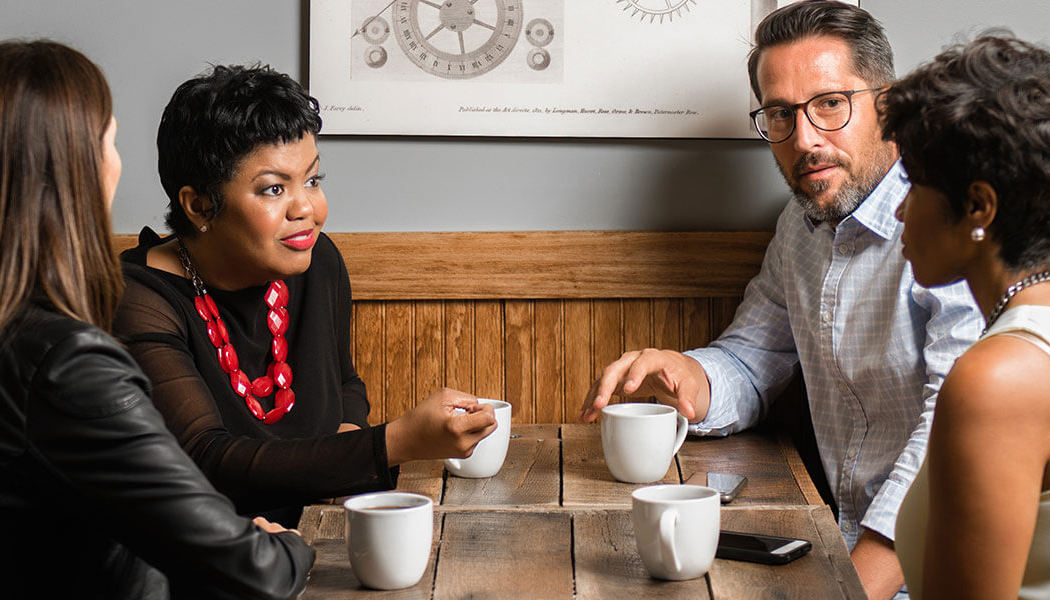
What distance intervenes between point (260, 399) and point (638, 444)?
2.01 ft

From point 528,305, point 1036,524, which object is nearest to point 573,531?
point 1036,524

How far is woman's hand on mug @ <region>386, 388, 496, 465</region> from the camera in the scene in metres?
1.27

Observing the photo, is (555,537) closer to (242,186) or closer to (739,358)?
(242,186)

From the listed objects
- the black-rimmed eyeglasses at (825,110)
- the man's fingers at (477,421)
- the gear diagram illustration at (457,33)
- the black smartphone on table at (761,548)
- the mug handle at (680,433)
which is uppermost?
the gear diagram illustration at (457,33)

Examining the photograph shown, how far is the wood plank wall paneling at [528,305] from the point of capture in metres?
1.97

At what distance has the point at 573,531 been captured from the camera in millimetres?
1151

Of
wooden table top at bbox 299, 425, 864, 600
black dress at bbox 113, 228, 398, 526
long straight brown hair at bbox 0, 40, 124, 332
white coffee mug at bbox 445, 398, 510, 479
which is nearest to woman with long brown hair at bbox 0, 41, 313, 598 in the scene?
long straight brown hair at bbox 0, 40, 124, 332

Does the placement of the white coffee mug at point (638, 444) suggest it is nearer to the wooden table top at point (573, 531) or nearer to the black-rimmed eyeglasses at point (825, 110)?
the wooden table top at point (573, 531)

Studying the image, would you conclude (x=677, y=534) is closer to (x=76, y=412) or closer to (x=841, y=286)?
(x=76, y=412)

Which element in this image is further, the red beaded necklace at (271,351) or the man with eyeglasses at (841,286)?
the man with eyeglasses at (841,286)

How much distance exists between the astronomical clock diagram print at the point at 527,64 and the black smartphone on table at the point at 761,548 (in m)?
1.04

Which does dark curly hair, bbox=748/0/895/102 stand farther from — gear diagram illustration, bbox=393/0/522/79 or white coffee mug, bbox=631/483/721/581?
white coffee mug, bbox=631/483/721/581

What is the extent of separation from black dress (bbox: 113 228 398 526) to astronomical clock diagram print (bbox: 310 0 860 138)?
0.33 m

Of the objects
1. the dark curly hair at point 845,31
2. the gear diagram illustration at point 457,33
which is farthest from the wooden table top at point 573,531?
the gear diagram illustration at point 457,33
